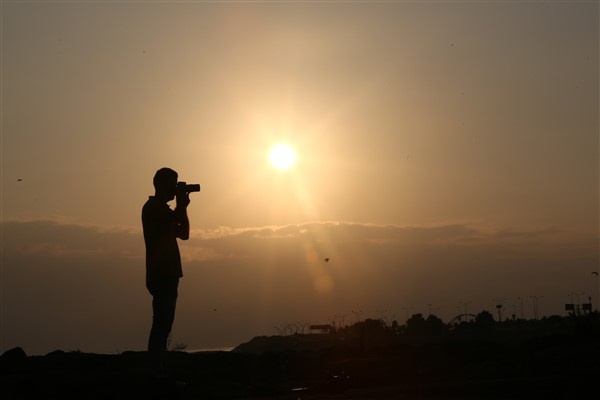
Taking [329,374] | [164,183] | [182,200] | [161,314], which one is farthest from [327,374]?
[164,183]

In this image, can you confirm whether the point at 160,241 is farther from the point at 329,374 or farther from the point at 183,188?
the point at 329,374

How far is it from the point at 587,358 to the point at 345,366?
15.8 feet

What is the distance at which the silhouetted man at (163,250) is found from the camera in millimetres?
11055

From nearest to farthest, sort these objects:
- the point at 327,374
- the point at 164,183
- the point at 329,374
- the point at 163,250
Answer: the point at 163,250, the point at 164,183, the point at 329,374, the point at 327,374

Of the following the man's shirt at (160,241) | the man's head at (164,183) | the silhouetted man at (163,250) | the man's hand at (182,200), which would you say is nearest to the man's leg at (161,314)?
the silhouetted man at (163,250)

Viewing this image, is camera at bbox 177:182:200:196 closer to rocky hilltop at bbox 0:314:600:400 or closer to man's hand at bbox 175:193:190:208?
man's hand at bbox 175:193:190:208

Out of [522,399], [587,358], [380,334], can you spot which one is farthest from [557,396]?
[380,334]

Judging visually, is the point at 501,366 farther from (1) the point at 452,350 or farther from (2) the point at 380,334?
(2) the point at 380,334

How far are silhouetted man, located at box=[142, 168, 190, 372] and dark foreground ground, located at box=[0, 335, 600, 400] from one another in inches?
21.4

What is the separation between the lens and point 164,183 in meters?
11.5

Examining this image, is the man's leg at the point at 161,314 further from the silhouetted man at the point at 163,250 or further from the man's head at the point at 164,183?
the man's head at the point at 164,183

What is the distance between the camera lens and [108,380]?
10938mm

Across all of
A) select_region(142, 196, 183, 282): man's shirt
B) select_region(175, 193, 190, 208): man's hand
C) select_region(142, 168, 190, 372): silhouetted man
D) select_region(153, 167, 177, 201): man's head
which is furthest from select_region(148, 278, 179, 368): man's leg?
select_region(153, 167, 177, 201): man's head

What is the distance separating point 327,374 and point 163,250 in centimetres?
612
